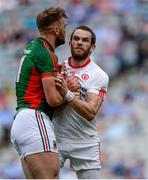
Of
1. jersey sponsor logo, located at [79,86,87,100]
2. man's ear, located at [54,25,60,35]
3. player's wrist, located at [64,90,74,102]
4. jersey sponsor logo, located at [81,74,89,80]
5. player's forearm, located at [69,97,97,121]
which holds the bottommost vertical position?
player's forearm, located at [69,97,97,121]

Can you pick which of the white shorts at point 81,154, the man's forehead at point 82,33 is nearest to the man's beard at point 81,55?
the man's forehead at point 82,33

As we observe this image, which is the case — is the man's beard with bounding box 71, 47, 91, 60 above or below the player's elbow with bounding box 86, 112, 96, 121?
above

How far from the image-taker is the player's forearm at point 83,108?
5.93m

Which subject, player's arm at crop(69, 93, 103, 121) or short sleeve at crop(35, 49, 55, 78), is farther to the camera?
player's arm at crop(69, 93, 103, 121)

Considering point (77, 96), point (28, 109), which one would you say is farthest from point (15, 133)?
point (77, 96)

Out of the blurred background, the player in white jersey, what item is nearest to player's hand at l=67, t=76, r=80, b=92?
the player in white jersey

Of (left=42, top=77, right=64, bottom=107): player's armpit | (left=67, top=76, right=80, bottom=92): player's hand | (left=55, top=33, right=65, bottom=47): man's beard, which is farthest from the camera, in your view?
(left=67, top=76, right=80, bottom=92): player's hand

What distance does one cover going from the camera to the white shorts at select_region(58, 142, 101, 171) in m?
6.36

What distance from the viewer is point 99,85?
624 centimetres

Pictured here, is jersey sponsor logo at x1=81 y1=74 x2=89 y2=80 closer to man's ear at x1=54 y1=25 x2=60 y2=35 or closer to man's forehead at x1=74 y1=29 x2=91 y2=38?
man's forehead at x1=74 y1=29 x2=91 y2=38

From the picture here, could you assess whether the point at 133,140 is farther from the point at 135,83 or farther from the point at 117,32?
the point at 117,32

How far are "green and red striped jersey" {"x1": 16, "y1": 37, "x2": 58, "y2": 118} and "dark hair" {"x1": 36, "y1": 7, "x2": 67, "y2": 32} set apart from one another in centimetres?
10

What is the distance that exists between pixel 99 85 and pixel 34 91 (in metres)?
0.65

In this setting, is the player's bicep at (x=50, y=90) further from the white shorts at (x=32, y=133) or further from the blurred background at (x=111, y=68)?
the blurred background at (x=111, y=68)
